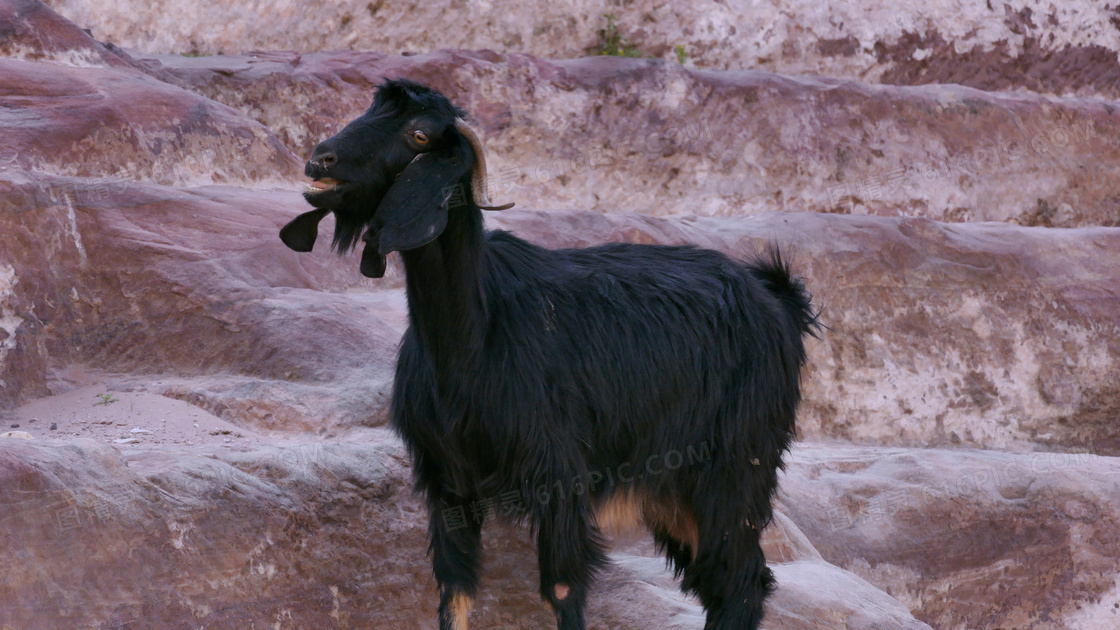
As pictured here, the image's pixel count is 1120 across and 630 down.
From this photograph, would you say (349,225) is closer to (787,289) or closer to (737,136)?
(787,289)

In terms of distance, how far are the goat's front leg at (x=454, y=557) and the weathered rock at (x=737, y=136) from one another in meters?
5.08

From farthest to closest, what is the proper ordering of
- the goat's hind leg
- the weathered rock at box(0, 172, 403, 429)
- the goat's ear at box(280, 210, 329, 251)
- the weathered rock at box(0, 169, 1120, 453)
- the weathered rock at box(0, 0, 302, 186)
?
the weathered rock at box(0, 0, 302, 186)
the weathered rock at box(0, 169, 1120, 453)
the weathered rock at box(0, 172, 403, 429)
the goat's hind leg
the goat's ear at box(280, 210, 329, 251)

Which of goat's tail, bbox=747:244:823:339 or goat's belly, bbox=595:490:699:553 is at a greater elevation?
goat's tail, bbox=747:244:823:339

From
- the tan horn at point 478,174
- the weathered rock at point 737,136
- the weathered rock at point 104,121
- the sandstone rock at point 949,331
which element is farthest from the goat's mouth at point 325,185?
the weathered rock at point 737,136

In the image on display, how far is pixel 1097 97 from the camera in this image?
11.3 m

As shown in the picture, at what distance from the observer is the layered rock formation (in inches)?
157

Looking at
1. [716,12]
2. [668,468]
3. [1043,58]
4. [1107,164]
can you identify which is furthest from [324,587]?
[1043,58]

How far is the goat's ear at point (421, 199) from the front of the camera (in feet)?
11.0

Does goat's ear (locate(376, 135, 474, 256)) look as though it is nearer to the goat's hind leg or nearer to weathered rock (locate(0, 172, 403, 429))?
the goat's hind leg

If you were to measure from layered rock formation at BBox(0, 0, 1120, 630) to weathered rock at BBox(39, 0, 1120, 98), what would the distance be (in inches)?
6.8

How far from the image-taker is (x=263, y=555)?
13.1 feet

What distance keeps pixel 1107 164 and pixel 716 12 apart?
4130mm

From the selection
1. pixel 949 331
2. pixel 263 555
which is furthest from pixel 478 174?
pixel 949 331

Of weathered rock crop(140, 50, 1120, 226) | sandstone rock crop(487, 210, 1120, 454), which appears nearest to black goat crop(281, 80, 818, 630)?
sandstone rock crop(487, 210, 1120, 454)
